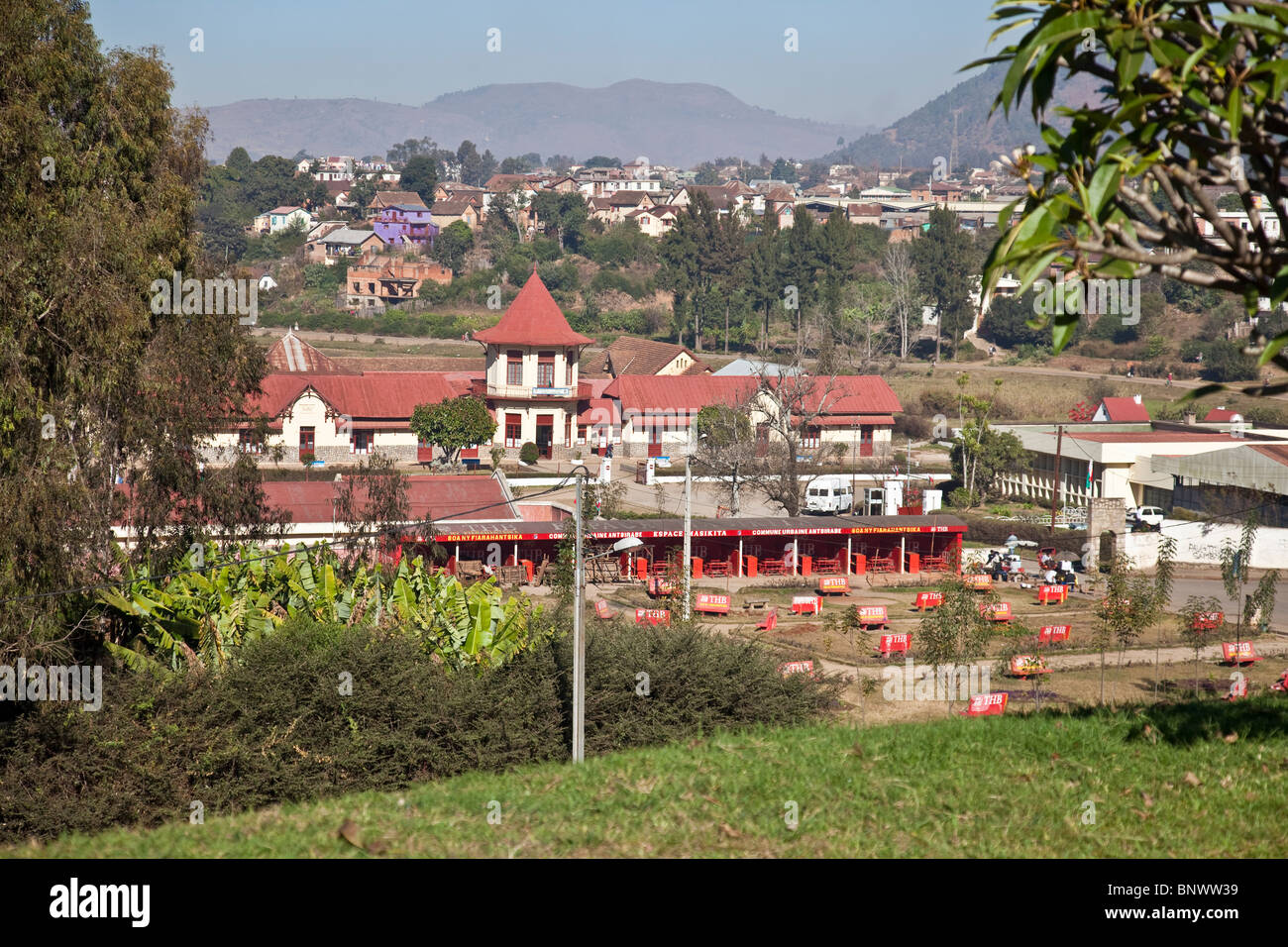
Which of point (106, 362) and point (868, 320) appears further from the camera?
point (868, 320)

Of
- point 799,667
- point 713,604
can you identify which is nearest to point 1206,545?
point 713,604

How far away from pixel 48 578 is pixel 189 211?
27.6 feet

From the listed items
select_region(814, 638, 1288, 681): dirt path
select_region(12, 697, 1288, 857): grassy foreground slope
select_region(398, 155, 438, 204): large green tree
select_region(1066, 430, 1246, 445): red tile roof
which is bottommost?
select_region(814, 638, 1288, 681): dirt path

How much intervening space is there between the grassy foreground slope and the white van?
33.3m

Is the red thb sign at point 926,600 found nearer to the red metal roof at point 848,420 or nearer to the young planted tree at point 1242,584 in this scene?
the young planted tree at point 1242,584

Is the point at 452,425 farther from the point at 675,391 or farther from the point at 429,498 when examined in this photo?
the point at 429,498

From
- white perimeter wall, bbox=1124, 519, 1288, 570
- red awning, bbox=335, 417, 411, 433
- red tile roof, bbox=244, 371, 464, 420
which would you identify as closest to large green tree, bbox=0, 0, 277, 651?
white perimeter wall, bbox=1124, 519, 1288, 570

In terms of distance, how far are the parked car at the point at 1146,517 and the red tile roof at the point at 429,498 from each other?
20234 millimetres

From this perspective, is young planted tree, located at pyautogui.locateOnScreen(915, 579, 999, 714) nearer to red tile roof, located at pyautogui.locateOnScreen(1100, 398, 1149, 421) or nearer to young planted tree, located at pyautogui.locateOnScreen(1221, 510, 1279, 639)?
young planted tree, located at pyautogui.locateOnScreen(1221, 510, 1279, 639)

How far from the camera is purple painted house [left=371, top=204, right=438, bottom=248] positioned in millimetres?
121312

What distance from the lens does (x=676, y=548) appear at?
108ft
